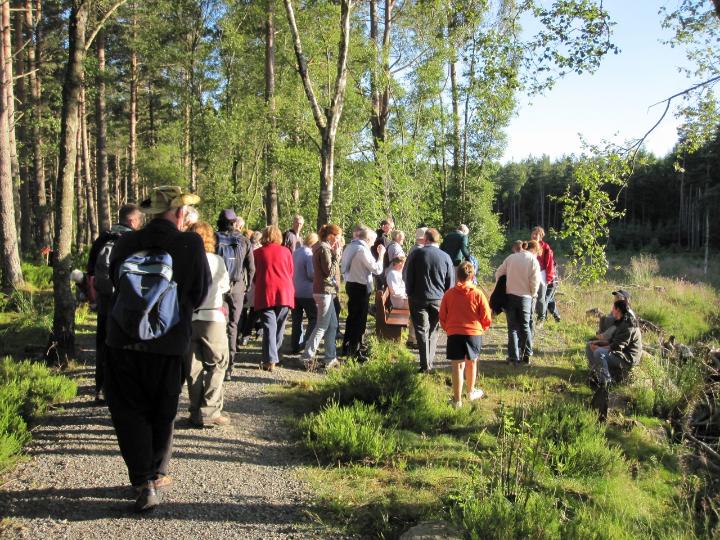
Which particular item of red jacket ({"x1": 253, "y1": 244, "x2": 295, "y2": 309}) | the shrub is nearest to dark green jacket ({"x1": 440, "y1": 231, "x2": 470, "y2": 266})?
red jacket ({"x1": 253, "y1": 244, "x2": 295, "y2": 309})

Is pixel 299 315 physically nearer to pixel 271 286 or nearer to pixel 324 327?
pixel 324 327

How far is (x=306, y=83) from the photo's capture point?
10.5m

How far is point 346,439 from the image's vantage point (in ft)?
15.8

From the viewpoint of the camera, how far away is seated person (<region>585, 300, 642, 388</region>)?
8.05m

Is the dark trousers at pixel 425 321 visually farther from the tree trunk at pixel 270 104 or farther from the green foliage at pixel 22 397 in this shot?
the tree trunk at pixel 270 104

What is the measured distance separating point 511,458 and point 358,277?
399 centimetres

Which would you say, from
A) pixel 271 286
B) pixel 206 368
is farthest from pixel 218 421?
pixel 271 286

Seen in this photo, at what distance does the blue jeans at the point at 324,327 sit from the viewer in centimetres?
771

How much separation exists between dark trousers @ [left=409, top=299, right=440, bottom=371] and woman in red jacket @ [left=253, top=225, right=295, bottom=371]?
5.53 feet

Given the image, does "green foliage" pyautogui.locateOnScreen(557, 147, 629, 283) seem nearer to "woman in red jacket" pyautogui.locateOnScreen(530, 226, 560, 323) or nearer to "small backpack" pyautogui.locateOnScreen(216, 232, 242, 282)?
"woman in red jacket" pyautogui.locateOnScreen(530, 226, 560, 323)

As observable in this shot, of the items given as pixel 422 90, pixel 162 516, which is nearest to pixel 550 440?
pixel 162 516

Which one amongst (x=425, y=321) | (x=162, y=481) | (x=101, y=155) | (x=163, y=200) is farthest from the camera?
(x=101, y=155)

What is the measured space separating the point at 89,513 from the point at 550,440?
4.03m

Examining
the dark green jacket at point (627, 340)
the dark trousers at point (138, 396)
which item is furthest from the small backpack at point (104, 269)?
the dark green jacket at point (627, 340)
